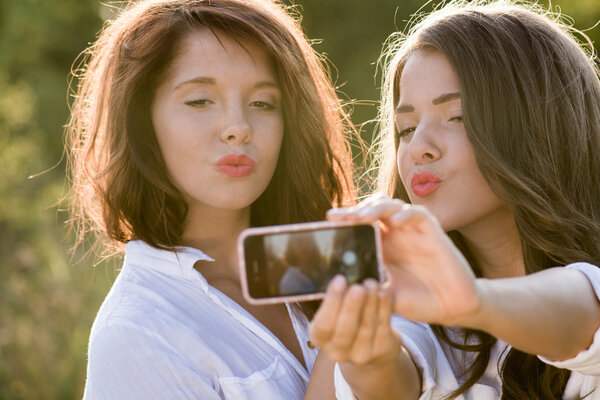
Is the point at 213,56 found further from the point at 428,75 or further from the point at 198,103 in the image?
the point at 428,75

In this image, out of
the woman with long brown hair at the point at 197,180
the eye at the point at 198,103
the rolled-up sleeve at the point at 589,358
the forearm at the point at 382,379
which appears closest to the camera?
the rolled-up sleeve at the point at 589,358

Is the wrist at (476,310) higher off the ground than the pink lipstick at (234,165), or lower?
lower

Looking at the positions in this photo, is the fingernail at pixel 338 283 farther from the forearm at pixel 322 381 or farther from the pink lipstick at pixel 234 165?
the pink lipstick at pixel 234 165

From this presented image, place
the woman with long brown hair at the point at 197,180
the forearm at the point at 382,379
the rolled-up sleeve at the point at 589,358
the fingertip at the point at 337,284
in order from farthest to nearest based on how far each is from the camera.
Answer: the woman with long brown hair at the point at 197,180 < the forearm at the point at 382,379 < the rolled-up sleeve at the point at 589,358 < the fingertip at the point at 337,284

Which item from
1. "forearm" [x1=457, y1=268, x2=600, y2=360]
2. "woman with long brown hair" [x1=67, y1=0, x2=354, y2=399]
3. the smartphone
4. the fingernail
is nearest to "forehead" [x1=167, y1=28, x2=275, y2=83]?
"woman with long brown hair" [x1=67, y1=0, x2=354, y2=399]

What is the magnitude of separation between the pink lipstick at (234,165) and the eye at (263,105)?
26 centimetres

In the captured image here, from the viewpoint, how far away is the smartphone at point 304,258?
1.68 m

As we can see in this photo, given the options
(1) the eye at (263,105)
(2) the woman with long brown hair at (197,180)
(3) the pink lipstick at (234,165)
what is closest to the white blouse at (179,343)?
(2) the woman with long brown hair at (197,180)

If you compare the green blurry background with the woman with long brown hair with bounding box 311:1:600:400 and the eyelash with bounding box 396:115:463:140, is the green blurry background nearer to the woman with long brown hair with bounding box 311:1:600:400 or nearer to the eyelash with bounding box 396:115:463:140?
the eyelash with bounding box 396:115:463:140

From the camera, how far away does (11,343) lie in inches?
232

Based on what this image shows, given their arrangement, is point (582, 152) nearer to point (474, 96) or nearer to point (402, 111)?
point (474, 96)

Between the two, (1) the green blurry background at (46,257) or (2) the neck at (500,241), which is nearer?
(2) the neck at (500,241)

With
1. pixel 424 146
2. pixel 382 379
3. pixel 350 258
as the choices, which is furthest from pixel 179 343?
pixel 424 146

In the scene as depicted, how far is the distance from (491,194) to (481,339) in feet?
1.84
